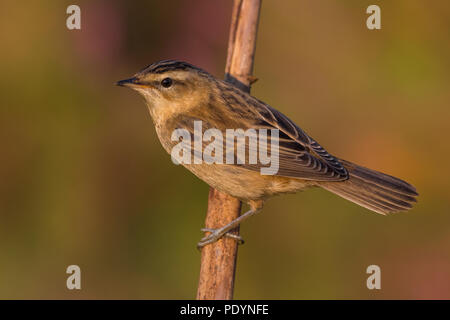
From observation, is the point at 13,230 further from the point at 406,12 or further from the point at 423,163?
the point at 406,12

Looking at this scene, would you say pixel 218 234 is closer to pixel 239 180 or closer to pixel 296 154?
pixel 239 180

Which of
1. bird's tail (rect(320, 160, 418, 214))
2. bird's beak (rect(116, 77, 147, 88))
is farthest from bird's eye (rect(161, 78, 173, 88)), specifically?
bird's tail (rect(320, 160, 418, 214))

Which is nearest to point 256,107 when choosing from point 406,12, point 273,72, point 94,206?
point 273,72

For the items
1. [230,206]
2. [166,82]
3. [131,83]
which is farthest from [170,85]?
[230,206]

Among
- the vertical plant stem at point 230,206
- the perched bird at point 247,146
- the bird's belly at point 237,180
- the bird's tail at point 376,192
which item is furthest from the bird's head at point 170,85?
the bird's tail at point 376,192

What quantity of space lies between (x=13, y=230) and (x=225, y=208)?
1.96 meters

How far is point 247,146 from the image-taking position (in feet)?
14.1

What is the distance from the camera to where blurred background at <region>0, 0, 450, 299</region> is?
5035 millimetres

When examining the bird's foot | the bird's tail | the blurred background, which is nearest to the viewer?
the bird's foot

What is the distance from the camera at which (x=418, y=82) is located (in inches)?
219

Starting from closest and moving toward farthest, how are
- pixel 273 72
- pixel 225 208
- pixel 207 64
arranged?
pixel 225 208
pixel 207 64
pixel 273 72

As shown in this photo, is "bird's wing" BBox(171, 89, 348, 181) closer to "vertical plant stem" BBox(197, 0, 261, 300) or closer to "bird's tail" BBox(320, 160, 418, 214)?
"bird's tail" BBox(320, 160, 418, 214)

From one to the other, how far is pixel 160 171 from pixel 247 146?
137 cm

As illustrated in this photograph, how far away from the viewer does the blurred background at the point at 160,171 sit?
16.5ft
